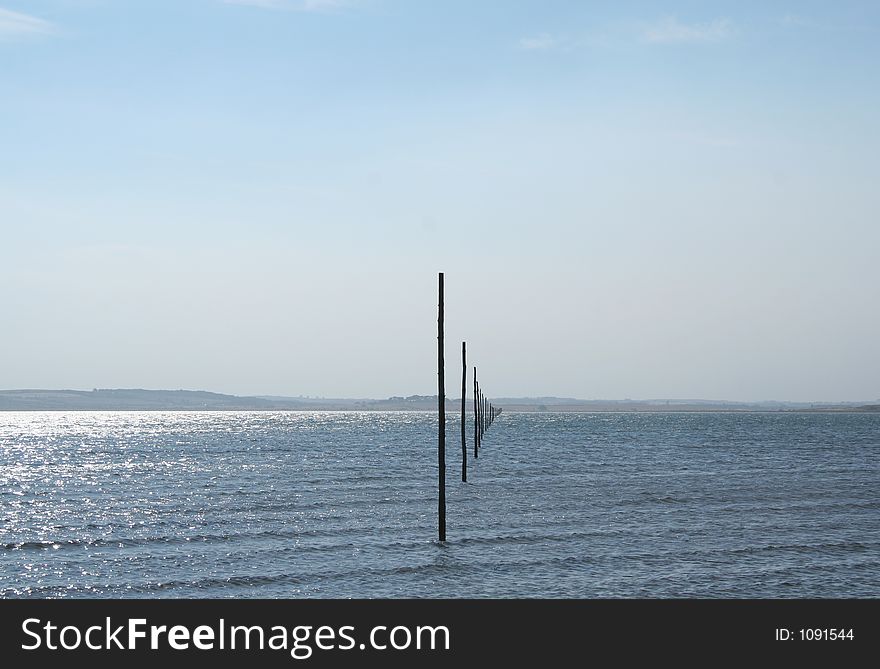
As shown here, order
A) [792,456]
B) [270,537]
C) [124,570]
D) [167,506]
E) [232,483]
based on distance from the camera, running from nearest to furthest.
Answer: [124,570] → [270,537] → [167,506] → [232,483] → [792,456]

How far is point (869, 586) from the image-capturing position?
26.0 m

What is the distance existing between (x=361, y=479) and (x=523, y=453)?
34.8 meters
